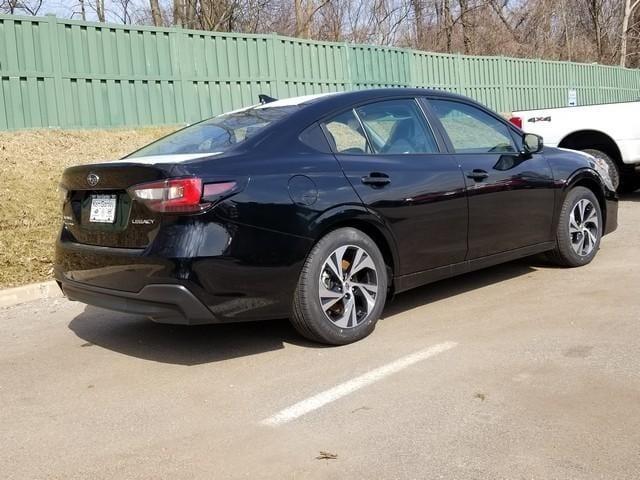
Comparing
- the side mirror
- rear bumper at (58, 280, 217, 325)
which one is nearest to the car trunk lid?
rear bumper at (58, 280, 217, 325)

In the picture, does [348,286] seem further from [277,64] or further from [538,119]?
[277,64]

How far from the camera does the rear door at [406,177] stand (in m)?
4.65

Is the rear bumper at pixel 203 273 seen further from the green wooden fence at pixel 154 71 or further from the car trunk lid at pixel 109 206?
the green wooden fence at pixel 154 71

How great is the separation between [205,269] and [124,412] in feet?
2.87

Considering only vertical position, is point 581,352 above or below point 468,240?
below

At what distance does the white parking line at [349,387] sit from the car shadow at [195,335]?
625 mm

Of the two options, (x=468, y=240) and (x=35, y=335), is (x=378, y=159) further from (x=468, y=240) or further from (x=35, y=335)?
(x=35, y=335)

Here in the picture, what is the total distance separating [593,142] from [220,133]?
7.32m

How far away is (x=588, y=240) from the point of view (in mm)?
6477

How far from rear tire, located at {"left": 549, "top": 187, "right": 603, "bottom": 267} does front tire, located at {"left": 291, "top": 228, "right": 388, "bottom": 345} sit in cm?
228

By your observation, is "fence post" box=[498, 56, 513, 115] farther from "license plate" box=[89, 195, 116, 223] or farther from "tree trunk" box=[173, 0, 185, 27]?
"license plate" box=[89, 195, 116, 223]

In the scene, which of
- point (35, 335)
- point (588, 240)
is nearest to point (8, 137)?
point (35, 335)

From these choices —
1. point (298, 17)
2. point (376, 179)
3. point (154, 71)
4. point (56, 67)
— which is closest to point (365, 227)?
point (376, 179)

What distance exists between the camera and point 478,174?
17.4 ft
